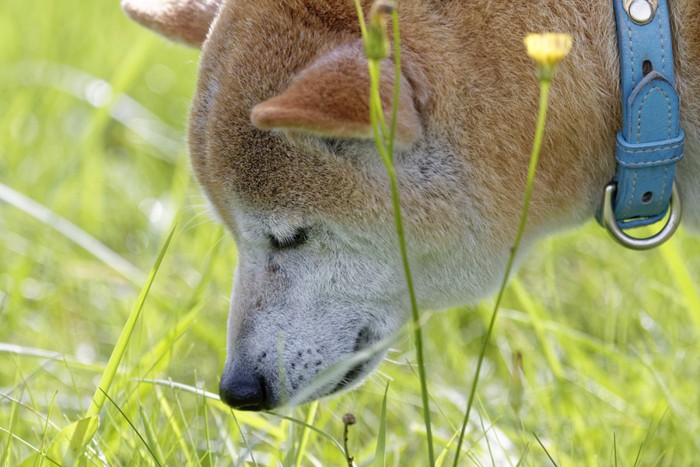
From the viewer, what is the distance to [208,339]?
350 centimetres

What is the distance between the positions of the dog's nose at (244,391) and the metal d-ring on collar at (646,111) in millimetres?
1059

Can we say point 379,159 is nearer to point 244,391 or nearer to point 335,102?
point 335,102

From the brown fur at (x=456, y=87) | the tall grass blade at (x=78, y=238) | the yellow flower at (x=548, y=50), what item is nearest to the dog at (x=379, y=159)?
the brown fur at (x=456, y=87)

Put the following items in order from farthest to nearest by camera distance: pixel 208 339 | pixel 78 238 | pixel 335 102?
pixel 78 238
pixel 208 339
pixel 335 102

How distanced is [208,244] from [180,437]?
5.73ft

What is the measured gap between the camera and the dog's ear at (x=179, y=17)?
2.91 meters

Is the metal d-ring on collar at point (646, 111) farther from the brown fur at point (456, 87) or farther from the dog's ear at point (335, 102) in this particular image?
the dog's ear at point (335, 102)

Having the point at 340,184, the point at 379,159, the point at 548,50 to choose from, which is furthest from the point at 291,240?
the point at 548,50

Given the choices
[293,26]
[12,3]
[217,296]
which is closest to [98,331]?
[217,296]

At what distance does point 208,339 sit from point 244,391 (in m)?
1.06

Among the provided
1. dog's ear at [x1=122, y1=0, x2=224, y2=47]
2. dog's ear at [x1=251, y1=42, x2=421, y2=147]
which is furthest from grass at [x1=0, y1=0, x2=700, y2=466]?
dog's ear at [x1=251, y1=42, x2=421, y2=147]

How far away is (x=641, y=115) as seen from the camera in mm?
2352

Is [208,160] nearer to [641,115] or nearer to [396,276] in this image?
[396,276]

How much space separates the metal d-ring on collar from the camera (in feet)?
7.63
